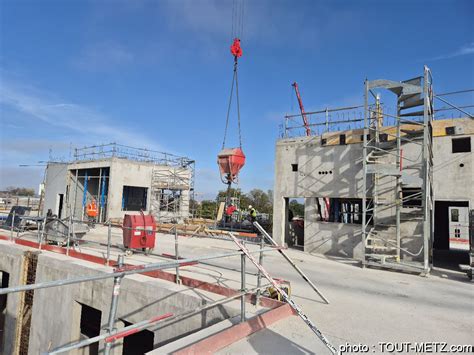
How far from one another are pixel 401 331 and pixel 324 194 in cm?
1061

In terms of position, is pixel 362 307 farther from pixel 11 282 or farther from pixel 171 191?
pixel 171 191

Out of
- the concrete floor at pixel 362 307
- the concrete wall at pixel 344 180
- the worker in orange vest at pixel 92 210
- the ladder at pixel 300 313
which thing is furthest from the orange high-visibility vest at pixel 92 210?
the ladder at pixel 300 313

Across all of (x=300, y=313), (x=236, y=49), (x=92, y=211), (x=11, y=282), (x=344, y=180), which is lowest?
(x=11, y=282)

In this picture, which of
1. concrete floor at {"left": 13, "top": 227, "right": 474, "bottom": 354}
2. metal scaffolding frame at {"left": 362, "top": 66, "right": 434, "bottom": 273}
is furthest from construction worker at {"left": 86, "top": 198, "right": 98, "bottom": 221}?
metal scaffolding frame at {"left": 362, "top": 66, "right": 434, "bottom": 273}

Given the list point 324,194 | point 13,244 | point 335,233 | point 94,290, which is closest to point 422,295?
point 335,233

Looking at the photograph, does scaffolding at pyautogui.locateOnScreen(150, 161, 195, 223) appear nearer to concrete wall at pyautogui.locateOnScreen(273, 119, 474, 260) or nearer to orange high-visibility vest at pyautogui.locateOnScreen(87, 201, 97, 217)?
orange high-visibility vest at pyautogui.locateOnScreen(87, 201, 97, 217)

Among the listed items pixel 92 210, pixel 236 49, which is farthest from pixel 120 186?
pixel 236 49

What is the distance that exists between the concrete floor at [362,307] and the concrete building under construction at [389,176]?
1.45 metres

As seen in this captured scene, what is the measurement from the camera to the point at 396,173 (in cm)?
1263

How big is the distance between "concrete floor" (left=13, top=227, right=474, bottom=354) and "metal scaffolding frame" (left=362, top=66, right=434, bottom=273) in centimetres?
115

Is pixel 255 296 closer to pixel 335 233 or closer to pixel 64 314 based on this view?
pixel 64 314

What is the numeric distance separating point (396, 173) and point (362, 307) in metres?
7.49

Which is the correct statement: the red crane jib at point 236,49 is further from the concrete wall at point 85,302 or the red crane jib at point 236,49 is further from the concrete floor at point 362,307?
the concrete wall at point 85,302

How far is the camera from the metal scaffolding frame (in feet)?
39.6
